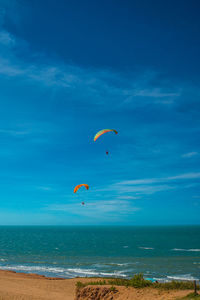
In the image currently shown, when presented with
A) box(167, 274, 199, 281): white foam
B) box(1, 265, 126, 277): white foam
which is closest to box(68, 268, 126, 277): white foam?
box(1, 265, 126, 277): white foam

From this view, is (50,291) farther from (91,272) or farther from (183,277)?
(183,277)

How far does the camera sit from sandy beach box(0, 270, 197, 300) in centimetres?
1408

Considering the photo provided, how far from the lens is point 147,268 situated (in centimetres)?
3956

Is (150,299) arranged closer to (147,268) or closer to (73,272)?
(73,272)

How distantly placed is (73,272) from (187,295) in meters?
27.2

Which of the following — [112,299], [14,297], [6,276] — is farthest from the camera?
[6,276]

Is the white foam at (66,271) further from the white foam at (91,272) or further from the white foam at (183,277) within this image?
the white foam at (183,277)

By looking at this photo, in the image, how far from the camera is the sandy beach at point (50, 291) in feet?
46.2

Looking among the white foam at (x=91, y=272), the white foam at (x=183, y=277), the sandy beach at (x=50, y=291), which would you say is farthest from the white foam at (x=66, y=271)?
the white foam at (x=183, y=277)

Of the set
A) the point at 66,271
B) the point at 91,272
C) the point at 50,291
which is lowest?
the point at 66,271

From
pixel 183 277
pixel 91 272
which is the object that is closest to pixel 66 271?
pixel 91 272

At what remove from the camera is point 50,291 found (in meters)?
25.2

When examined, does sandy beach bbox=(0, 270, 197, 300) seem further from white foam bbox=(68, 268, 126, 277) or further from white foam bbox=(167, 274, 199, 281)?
white foam bbox=(167, 274, 199, 281)

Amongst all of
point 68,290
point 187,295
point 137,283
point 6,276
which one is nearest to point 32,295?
point 68,290
